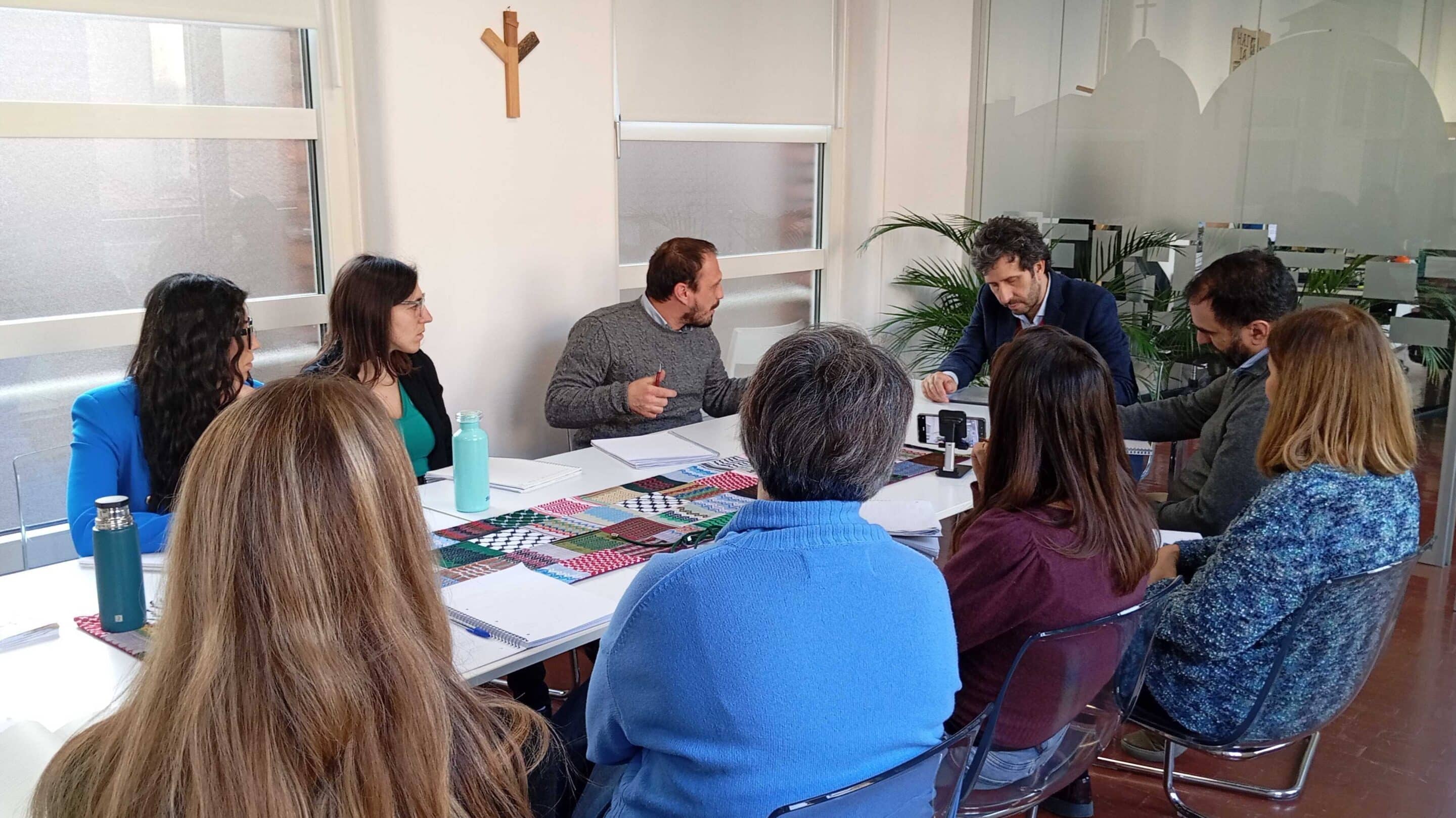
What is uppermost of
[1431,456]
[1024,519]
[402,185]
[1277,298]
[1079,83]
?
[1079,83]

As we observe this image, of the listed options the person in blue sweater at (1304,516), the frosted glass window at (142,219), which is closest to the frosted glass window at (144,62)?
the frosted glass window at (142,219)

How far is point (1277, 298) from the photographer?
294 cm

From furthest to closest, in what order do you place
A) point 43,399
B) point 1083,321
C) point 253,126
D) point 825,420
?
1. point 1083,321
2. point 253,126
3. point 43,399
4. point 825,420

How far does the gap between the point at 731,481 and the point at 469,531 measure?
0.70m

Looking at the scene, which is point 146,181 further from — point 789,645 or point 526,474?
point 789,645

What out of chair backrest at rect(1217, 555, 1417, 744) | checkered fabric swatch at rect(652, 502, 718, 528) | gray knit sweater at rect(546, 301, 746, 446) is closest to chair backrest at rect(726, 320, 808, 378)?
gray knit sweater at rect(546, 301, 746, 446)

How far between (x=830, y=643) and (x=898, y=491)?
156 cm

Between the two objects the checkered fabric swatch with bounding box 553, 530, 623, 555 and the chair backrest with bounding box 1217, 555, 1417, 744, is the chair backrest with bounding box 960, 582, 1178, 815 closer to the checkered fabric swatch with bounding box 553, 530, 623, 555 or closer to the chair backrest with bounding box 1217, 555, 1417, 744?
the chair backrest with bounding box 1217, 555, 1417, 744

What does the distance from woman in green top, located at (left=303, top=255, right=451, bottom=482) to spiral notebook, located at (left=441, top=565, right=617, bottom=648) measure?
0.97 meters

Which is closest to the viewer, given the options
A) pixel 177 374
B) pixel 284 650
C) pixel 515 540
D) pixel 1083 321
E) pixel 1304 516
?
pixel 284 650

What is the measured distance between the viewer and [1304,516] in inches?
85.7

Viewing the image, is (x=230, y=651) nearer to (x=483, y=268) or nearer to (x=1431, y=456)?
(x=483, y=268)

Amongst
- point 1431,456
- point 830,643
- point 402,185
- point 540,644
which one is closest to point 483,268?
point 402,185

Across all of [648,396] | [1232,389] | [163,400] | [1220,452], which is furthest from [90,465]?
[1232,389]
